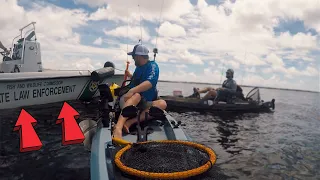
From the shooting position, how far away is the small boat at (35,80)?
10302 millimetres

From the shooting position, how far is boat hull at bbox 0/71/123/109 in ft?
34.1

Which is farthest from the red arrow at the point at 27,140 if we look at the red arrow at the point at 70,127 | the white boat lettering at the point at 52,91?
the white boat lettering at the point at 52,91

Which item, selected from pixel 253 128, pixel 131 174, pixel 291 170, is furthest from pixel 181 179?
pixel 253 128

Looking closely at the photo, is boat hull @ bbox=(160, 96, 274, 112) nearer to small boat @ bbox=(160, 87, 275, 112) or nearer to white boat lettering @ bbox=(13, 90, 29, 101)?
small boat @ bbox=(160, 87, 275, 112)

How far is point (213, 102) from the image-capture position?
17.1m

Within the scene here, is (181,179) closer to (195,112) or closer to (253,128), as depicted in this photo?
(253,128)

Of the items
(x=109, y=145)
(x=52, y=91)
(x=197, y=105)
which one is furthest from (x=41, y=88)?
(x=197, y=105)

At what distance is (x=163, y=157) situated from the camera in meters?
3.54

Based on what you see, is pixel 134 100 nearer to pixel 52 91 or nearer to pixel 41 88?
pixel 41 88

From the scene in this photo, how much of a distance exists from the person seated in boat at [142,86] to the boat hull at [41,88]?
695cm

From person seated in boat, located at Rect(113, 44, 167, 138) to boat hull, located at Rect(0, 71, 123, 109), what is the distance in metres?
6.95

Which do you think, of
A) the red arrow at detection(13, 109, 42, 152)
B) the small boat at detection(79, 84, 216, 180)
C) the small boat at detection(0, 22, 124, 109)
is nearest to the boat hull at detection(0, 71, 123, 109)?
the small boat at detection(0, 22, 124, 109)

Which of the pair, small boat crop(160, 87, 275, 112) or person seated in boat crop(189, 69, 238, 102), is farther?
person seated in boat crop(189, 69, 238, 102)

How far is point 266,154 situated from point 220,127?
14.1 ft
